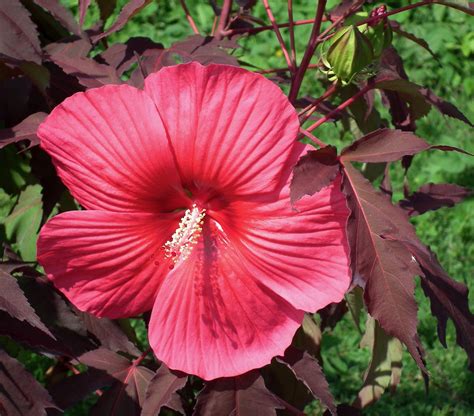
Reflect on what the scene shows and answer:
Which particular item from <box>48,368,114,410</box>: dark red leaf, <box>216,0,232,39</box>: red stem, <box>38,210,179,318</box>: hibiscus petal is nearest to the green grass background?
<box>216,0,232,39</box>: red stem

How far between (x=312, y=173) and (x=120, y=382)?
1.59 feet

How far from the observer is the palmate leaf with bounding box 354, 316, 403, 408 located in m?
1.50

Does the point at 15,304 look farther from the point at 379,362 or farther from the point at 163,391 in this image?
the point at 379,362

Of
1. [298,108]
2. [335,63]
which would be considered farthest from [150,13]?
[335,63]

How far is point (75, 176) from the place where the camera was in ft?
3.56

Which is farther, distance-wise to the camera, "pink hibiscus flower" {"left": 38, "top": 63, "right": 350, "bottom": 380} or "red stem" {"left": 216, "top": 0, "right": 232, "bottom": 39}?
"red stem" {"left": 216, "top": 0, "right": 232, "bottom": 39}

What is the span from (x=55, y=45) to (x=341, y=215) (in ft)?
1.81

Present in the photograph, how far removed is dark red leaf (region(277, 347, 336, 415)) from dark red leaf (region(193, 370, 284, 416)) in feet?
0.15

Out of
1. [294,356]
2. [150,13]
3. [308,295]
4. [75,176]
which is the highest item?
[75,176]

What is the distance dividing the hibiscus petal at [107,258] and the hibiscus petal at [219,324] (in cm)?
4

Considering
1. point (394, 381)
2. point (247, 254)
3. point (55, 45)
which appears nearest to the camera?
point (247, 254)

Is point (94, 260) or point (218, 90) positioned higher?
point (218, 90)

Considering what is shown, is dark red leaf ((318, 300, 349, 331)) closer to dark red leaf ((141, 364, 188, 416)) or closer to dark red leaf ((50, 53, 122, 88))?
dark red leaf ((141, 364, 188, 416))

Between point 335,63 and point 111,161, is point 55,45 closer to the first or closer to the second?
point 111,161
